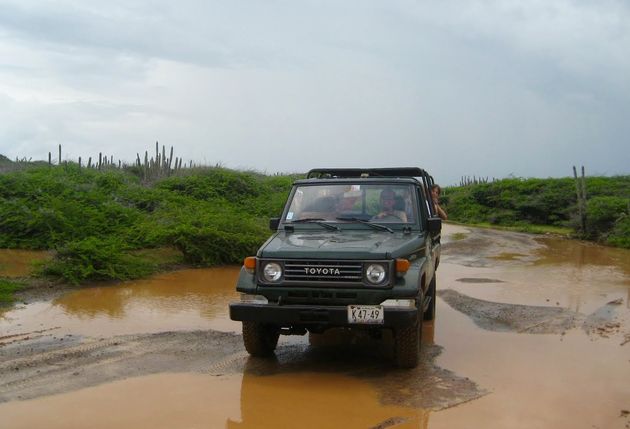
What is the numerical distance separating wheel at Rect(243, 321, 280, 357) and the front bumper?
34cm

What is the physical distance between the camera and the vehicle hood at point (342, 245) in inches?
230

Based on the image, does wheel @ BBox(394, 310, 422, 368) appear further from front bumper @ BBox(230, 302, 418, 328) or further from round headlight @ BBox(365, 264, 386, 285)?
round headlight @ BBox(365, 264, 386, 285)

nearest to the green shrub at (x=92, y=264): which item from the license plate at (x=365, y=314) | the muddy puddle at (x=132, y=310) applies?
the muddy puddle at (x=132, y=310)

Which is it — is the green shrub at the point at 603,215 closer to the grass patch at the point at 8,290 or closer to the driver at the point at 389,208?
the driver at the point at 389,208

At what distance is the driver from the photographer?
276 inches

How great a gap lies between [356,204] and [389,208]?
0.37 meters

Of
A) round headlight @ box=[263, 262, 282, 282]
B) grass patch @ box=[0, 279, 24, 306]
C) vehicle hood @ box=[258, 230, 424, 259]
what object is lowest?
grass patch @ box=[0, 279, 24, 306]

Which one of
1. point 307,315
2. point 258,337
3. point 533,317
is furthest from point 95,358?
point 533,317

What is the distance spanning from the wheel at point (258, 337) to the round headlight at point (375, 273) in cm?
125

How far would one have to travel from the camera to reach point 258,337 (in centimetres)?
641

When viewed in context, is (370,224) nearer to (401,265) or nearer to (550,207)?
(401,265)

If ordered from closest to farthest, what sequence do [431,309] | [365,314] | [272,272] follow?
[365,314] → [272,272] → [431,309]

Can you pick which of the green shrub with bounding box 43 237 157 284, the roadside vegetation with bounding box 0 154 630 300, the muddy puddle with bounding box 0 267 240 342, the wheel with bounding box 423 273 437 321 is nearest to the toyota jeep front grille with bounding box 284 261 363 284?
the muddy puddle with bounding box 0 267 240 342

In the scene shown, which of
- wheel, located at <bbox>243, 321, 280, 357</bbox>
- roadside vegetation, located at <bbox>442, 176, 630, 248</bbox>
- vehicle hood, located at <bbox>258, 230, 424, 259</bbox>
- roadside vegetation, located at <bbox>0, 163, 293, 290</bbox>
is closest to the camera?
vehicle hood, located at <bbox>258, 230, 424, 259</bbox>
